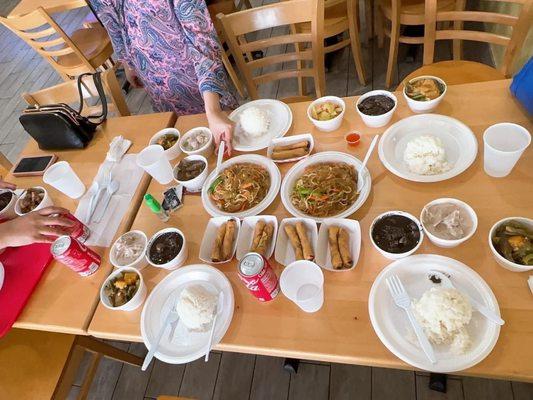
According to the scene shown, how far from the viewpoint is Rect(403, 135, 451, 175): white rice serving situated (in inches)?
52.1

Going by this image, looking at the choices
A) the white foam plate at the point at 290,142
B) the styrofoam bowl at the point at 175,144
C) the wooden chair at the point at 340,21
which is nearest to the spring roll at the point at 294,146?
the white foam plate at the point at 290,142

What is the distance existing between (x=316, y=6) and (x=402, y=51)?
185cm

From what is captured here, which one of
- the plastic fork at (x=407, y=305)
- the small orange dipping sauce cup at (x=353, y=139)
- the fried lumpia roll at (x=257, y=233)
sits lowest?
the plastic fork at (x=407, y=305)

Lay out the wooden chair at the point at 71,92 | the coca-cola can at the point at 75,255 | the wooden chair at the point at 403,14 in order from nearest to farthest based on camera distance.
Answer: the coca-cola can at the point at 75,255 < the wooden chair at the point at 71,92 < the wooden chair at the point at 403,14

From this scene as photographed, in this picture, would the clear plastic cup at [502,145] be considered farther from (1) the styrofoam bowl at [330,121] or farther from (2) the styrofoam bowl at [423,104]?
(1) the styrofoam bowl at [330,121]

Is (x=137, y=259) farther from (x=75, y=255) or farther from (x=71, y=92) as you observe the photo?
(x=71, y=92)

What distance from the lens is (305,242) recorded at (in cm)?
122

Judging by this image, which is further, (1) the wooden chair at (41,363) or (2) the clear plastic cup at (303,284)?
(1) the wooden chair at (41,363)

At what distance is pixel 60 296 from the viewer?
1.41m

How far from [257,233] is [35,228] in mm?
843

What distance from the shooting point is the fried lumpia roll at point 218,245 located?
4.28 ft

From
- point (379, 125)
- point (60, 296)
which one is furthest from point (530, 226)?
point (60, 296)

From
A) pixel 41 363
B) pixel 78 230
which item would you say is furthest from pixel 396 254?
pixel 41 363

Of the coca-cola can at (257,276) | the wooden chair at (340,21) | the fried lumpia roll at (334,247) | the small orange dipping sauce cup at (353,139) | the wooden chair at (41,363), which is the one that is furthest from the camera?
the wooden chair at (340,21)
